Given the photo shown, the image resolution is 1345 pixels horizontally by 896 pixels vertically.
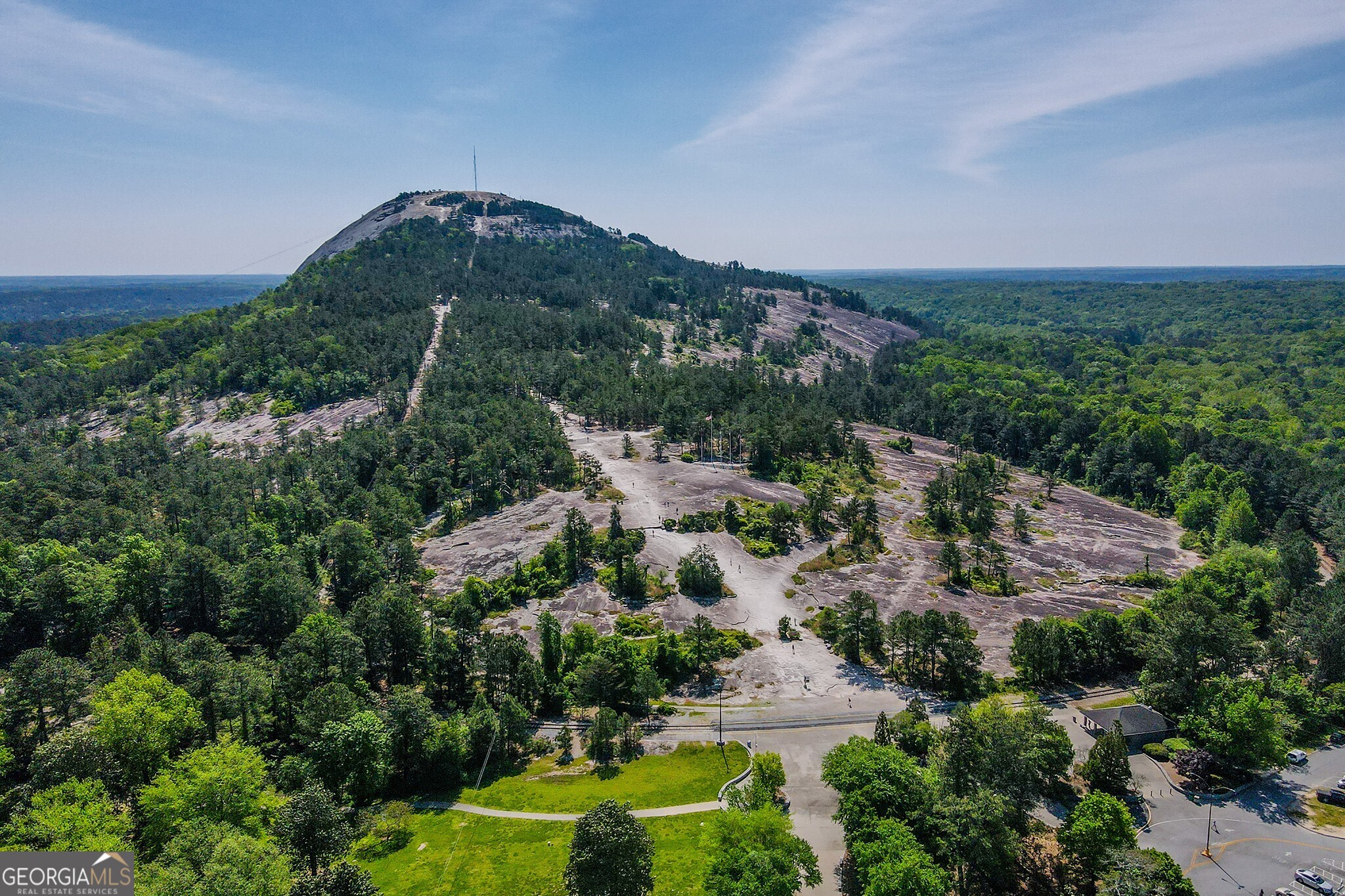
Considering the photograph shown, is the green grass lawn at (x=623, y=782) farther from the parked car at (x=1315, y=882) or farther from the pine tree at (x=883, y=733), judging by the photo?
the parked car at (x=1315, y=882)

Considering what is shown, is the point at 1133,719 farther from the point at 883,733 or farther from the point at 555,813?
the point at 555,813

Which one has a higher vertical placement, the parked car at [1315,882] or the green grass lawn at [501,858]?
the parked car at [1315,882]

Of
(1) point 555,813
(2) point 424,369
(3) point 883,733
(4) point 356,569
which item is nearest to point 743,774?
(3) point 883,733

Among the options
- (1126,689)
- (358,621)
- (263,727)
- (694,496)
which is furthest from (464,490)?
(1126,689)

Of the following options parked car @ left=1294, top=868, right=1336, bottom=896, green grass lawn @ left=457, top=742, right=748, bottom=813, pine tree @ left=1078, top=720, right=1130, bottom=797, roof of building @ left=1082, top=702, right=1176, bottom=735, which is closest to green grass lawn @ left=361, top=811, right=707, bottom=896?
green grass lawn @ left=457, top=742, right=748, bottom=813

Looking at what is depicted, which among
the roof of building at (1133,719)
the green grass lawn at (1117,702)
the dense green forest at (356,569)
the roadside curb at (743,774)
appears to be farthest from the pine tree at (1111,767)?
the roadside curb at (743,774)

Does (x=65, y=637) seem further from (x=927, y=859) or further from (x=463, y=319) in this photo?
(x=463, y=319)

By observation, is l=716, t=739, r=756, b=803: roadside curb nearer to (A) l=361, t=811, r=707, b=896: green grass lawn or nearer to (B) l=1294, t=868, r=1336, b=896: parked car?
(A) l=361, t=811, r=707, b=896: green grass lawn
